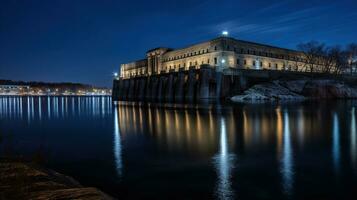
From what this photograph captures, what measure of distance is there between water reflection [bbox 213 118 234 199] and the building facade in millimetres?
54909

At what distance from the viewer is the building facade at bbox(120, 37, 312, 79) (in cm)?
8006

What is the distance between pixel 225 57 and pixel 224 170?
71757 mm

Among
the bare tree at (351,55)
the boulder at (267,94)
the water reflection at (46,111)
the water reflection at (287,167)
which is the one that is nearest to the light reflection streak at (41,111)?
the water reflection at (46,111)

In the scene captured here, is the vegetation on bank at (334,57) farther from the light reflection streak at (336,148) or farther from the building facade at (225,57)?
the light reflection streak at (336,148)

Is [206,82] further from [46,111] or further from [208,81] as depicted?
[46,111]

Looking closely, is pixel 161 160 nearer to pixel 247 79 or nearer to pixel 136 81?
pixel 247 79

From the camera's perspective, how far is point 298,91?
232ft

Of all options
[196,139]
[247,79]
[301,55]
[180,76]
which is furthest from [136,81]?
[196,139]

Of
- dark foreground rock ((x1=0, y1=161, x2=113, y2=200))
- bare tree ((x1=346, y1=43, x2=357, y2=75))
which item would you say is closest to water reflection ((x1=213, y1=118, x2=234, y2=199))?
dark foreground rock ((x1=0, y1=161, x2=113, y2=200))

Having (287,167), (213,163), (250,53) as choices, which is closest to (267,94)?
(250,53)

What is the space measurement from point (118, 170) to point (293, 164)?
691cm

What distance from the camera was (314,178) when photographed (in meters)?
9.28

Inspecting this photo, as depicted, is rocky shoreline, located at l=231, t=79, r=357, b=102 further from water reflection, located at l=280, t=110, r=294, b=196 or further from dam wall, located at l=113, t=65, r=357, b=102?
water reflection, located at l=280, t=110, r=294, b=196

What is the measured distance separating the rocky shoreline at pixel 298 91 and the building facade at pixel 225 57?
9794mm
